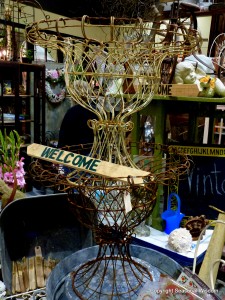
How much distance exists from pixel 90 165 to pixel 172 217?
66 cm

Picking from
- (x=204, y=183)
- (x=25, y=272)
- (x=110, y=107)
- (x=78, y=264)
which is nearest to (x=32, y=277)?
(x=25, y=272)

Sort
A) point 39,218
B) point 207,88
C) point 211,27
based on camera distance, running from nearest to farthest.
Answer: point 39,218, point 207,88, point 211,27

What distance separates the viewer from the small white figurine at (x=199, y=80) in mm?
1227

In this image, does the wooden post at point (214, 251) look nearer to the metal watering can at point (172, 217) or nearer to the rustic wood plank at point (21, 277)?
the metal watering can at point (172, 217)

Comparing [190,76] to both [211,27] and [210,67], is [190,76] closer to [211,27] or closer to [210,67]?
[210,67]

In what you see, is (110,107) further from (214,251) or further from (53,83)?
(53,83)

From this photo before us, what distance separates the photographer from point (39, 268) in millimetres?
1053

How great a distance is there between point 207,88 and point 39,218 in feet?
2.51

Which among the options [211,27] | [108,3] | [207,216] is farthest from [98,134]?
[211,27]

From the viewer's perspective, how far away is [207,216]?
1298mm

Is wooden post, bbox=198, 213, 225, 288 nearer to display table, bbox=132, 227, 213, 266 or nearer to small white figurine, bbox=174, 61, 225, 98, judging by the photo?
display table, bbox=132, 227, 213, 266

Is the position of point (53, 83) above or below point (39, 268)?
above

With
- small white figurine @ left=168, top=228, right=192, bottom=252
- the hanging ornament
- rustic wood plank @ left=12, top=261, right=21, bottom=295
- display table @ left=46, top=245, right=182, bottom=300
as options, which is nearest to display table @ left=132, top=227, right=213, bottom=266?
small white figurine @ left=168, top=228, right=192, bottom=252

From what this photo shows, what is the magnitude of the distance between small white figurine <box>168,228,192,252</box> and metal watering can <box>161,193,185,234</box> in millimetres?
112
